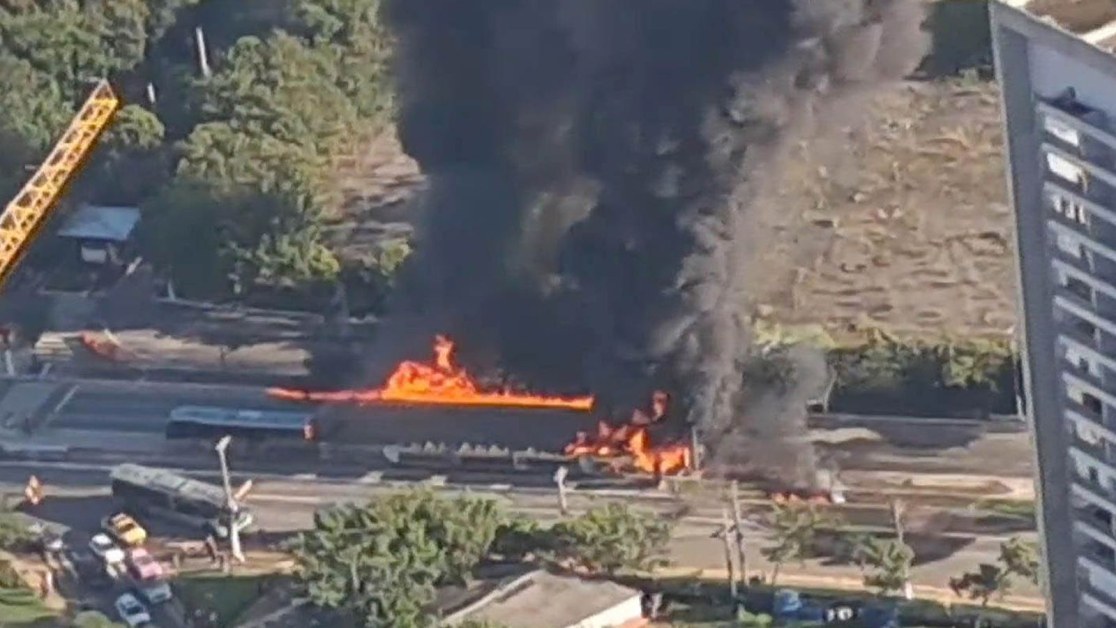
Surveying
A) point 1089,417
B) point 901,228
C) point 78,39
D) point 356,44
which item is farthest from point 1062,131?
point 78,39

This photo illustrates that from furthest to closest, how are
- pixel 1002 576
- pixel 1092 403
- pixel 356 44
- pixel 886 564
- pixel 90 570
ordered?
pixel 356 44 → pixel 90 570 → pixel 886 564 → pixel 1002 576 → pixel 1092 403

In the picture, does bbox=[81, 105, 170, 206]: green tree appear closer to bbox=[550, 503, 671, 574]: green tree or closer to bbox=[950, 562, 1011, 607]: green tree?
bbox=[550, 503, 671, 574]: green tree

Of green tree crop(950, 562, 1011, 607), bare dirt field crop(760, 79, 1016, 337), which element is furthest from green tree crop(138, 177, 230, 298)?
green tree crop(950, 562, 1011, 607)

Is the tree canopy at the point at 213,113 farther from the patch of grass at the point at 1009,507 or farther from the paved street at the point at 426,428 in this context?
the patch of grass at the point at 1009,507

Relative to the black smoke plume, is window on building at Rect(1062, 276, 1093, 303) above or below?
below

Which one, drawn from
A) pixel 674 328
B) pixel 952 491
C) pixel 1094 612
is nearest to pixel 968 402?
pixel 952 491

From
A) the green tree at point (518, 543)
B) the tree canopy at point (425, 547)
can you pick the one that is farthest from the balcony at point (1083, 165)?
the green tree at point (518, 543)

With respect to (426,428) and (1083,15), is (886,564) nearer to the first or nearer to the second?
(426,428)
